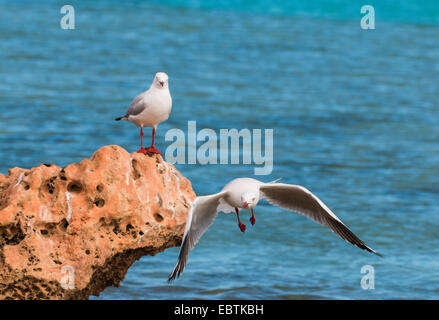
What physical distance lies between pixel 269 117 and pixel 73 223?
17557 millimetres

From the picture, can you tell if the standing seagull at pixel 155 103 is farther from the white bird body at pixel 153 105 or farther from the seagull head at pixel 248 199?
the seagull head at pixel 248 199

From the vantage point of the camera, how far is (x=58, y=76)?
2978 centimetres

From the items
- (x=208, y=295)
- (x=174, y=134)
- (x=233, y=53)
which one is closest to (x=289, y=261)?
(x=208, y=295)

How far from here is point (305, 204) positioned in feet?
28.6

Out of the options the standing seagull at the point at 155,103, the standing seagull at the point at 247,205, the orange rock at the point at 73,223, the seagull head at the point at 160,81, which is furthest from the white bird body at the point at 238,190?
the seagull head at the point at 160,81

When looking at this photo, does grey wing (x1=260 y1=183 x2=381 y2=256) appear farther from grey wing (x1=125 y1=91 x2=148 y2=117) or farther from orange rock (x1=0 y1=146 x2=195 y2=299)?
grey wing (x1=125 y1=91 x2=148 y2=117)

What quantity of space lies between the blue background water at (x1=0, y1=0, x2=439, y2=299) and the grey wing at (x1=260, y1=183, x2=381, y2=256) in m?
3.30

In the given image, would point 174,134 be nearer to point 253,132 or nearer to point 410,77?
point 253,132

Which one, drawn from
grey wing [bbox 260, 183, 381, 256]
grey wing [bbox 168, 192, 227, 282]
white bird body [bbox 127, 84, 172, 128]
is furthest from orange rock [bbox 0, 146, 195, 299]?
grey wing [bbox 260, 183, 381, 256]

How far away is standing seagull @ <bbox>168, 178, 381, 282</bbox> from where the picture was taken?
7969mm

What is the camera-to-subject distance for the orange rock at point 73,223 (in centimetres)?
771

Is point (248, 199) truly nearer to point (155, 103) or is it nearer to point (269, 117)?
point (155, 103)

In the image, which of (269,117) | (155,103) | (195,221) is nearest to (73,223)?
(195,221)
